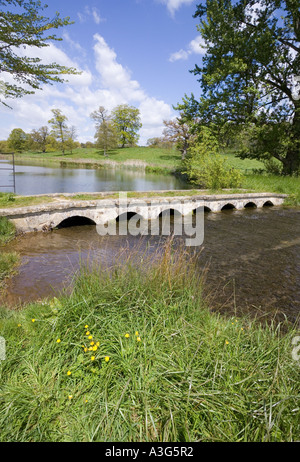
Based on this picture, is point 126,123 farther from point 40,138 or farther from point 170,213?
point 170,213

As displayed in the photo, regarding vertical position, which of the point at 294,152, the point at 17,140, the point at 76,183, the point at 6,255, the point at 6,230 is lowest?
the point at 6,255

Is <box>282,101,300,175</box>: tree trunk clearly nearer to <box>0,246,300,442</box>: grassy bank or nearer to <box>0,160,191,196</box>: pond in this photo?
<box>0,160,191,196</box>: pond

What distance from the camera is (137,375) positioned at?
2.14 m

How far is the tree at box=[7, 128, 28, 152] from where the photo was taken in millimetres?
68312

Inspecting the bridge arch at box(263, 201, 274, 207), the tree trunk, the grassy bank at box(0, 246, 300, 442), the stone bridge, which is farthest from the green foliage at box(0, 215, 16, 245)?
the tree trunk

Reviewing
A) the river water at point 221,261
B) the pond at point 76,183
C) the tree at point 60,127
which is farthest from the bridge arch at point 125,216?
the tree at point 60,127

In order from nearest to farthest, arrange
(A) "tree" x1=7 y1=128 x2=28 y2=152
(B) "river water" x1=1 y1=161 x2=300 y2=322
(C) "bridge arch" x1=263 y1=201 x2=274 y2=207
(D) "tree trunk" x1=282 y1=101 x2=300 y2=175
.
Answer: (B) "river water" x1=1 y1=161 x2=300 y2=322 → (C) "bridge arch" x1=263 y1=201 x2=274 y2=207 → (D) "tree trunk" x1=282 y1=101 x2=300 y2=175 → (A) "tree" x1=7 y1=128 x2=28 y2=152

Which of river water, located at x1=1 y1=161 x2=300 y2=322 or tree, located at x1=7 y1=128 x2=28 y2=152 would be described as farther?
tree, located at x1=7 y1=128 x2=28 y2=152

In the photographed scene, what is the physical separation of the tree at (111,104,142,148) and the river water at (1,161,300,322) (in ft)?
218

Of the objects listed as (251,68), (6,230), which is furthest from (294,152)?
(6,230)

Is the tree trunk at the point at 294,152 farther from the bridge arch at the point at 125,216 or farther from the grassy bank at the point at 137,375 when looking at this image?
the grassy bank at the point at 137,375

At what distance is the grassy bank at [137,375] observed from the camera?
176cm

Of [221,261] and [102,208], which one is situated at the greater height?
[102,208]

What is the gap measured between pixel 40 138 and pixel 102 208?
3116 inches
